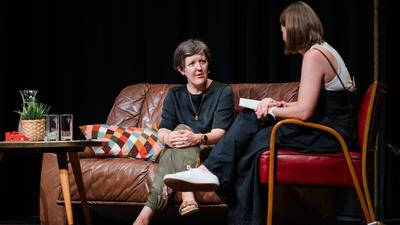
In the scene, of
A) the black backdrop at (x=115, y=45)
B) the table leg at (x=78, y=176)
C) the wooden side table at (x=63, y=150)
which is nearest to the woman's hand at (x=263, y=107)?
the wooden side table at (x=63, y=150)

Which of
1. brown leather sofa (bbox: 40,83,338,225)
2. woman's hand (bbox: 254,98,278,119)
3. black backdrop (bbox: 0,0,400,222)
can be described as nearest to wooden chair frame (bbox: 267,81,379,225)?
woman's hand (bbox: 254,98,278,119)

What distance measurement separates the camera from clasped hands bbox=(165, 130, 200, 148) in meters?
3.18

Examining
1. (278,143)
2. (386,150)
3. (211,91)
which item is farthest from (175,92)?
(386,150)

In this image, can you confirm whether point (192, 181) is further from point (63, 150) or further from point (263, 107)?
point (63, 150)

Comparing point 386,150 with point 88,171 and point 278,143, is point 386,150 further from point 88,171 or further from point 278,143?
point 88,171

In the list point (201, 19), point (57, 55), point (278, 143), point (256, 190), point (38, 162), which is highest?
point (201, 19)

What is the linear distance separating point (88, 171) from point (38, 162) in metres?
1.34

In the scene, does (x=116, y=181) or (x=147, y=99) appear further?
(x=147, y=99)

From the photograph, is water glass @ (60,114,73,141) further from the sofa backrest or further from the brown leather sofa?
the sofa backrest

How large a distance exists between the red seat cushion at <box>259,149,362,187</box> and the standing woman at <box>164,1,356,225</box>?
0.14ft

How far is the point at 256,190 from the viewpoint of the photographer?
2.78 meters

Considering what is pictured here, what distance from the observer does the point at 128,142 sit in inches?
146

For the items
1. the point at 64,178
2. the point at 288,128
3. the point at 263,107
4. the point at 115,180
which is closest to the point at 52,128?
the point at 64,178

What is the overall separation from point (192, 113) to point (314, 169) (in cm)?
99
